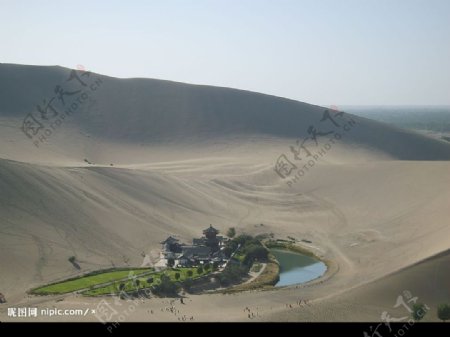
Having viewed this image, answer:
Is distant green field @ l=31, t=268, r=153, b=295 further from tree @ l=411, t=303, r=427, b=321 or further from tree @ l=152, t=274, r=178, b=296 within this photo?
tree @ l=411, t=303, r=427, b=321

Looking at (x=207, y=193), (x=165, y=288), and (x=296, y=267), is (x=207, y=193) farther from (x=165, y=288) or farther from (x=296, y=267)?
(x=165, y=288)

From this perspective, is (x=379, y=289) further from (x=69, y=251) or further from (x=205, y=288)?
(x=69, y=251)

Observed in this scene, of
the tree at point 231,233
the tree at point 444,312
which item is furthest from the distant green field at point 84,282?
the tree at point 444,312

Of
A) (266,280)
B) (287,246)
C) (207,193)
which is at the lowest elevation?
(266,280)

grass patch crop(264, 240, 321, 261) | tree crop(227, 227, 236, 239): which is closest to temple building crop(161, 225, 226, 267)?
tree crop(227, 227, 236, 239)

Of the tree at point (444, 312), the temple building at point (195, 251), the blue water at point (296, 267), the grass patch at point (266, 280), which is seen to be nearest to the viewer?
the tree at point (444, 312)

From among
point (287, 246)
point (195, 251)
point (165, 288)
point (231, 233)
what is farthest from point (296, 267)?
point (165, 288)

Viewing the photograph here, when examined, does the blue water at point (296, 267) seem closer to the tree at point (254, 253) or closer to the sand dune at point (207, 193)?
the tree at point (254, 253)
